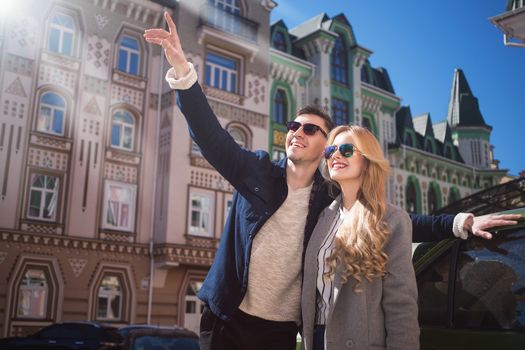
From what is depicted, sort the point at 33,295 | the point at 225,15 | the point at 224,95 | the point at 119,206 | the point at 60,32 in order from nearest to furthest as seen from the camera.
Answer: the point at 33,295 → the point at 60,32 → the point at 119,206 → the point at 224,95 → the point at 225,15

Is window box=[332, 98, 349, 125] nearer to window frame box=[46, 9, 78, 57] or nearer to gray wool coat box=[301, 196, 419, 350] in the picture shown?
window frame box=[46, 9, 78, 57]

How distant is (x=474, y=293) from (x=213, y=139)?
1606mm

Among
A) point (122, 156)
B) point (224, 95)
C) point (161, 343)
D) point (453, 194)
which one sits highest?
point (224, 95)

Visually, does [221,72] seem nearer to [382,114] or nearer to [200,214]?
[200,214]

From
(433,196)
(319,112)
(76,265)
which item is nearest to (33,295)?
(76,265)

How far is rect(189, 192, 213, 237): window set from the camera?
22.1m

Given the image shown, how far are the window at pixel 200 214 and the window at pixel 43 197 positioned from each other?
4.98 meters

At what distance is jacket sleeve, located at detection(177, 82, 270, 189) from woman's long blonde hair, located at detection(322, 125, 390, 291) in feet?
1.84

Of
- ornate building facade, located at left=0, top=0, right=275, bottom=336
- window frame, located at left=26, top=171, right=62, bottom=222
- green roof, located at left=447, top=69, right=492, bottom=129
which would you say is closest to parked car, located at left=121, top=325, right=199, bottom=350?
ornate building facade, located at left=0, top=0, right=275, bottom=336

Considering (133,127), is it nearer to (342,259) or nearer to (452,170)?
(342,259)

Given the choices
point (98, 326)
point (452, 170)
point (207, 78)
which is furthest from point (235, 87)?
point (452, 170)

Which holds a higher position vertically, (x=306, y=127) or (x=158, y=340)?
(x=306, y=127)

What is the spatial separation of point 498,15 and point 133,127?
523 inches

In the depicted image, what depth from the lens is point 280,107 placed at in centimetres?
2734
